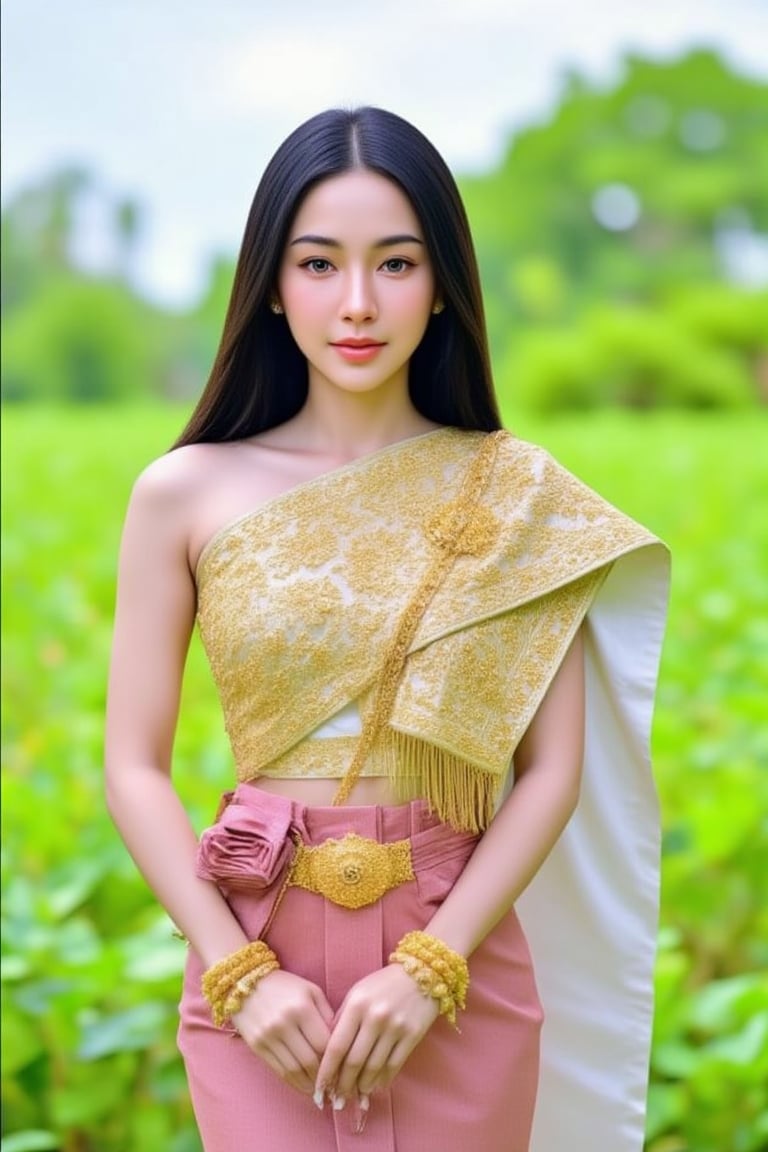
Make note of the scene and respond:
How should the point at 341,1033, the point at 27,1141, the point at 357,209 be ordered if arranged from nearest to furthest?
1. the point at 341,1033
2. the point at 357,209
3. the point at 27,1141

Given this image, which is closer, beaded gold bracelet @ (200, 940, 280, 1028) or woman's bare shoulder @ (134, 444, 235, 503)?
beaded gold bracelet @ (200, 940, 280, 1028)

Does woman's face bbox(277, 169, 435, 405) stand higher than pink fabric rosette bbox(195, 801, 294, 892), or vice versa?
woman's face bbox(277, 169, 435, 405)

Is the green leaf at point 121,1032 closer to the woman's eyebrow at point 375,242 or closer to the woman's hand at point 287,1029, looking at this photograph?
the woman's hand at point 287,1029

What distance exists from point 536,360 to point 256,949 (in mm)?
9997

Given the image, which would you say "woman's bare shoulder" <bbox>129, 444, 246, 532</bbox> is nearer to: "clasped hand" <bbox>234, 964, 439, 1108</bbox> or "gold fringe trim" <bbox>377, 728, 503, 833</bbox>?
"gold fringe trim" <bbox>377, 728, 503, 833</bbox>

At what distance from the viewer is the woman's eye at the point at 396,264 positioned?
5.16 ft

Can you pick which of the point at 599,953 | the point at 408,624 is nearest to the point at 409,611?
the point at 408,624

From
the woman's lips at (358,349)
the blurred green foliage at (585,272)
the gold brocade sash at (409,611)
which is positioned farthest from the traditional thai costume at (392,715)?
the blurred green foliage at (585,272)

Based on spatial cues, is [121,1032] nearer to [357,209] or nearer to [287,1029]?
[287,1029]

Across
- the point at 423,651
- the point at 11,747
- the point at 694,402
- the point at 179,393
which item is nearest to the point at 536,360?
the point at 694,402

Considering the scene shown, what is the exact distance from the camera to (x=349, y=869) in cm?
151

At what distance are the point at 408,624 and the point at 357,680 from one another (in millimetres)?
70

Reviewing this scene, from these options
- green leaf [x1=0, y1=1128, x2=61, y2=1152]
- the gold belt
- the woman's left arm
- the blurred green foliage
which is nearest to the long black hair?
the woman's left arm

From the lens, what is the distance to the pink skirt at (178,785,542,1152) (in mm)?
1506
